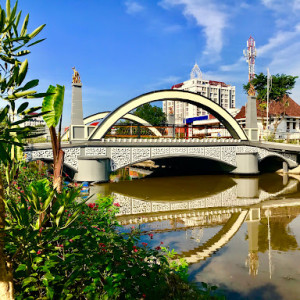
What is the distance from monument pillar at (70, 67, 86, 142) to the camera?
16.2 m

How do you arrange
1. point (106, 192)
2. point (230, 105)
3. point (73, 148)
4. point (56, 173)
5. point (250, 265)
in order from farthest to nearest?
point (230, 105) < point (73, 148) < point (106, 192) < point (250, 265) < point (56, 173)

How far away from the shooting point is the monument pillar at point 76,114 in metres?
16.2

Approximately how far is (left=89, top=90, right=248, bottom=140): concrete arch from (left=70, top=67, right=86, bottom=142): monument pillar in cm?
73

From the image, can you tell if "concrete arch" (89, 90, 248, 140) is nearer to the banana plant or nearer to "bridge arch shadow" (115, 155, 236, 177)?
"bridge arch shadow" (115, 155, 236, 177)

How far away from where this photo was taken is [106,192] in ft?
46.8

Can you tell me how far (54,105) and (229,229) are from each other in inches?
276

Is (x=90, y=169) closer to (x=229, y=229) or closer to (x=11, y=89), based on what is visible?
(x=229, y=229)

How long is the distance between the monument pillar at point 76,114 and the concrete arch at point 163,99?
73cm

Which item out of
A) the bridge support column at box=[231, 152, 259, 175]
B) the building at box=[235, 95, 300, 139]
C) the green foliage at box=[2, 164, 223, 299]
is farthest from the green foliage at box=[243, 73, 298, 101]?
the green foliage at box=[2, 164, 223, 299]

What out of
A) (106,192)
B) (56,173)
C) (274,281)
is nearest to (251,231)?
(274,281)

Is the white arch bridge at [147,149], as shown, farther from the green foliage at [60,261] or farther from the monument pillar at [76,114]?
the green foliage at [60,261]

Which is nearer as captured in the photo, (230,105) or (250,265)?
(250,265)

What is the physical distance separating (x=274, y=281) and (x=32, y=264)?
14.9 ft

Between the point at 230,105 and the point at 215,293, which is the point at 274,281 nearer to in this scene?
the point at 215,293
